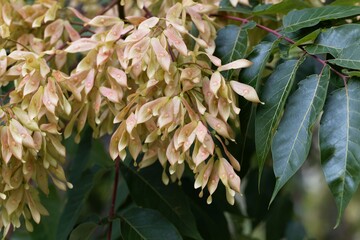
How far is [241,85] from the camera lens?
1.12m

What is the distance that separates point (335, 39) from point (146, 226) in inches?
21.4

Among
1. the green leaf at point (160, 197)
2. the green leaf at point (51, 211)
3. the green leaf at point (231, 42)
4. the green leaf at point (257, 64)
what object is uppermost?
the green leaf at point (257, 64)

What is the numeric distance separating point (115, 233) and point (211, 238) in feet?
0.83

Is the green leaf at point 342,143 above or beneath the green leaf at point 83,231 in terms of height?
above

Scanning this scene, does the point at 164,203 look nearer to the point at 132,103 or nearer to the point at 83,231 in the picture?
the point at 83,231

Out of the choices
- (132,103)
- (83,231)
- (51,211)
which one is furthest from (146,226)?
(51,211)

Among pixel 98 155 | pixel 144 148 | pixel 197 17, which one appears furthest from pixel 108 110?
pixel 98 155

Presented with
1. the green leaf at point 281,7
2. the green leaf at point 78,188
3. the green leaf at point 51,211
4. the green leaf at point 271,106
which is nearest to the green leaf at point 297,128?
the green leaf at point 271,106

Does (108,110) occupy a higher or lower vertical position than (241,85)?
lower

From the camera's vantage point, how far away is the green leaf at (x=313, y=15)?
121cm

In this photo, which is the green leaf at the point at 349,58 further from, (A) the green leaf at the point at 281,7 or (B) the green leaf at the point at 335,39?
(A) the green leaf at the point at 281,7

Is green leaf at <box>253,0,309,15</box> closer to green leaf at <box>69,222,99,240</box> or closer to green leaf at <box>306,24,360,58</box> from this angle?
green leaf at <box>306,24,360,58</box>

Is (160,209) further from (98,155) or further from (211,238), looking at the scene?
(98,155)

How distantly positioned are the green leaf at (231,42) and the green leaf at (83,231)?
0.47 m
